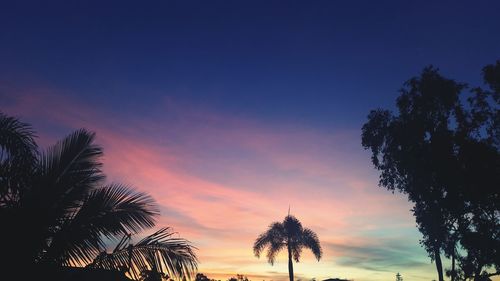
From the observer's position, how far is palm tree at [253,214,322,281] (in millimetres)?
41219

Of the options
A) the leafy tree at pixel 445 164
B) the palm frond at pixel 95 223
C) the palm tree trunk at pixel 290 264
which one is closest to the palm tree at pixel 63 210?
the palm frond at pixel 95 223

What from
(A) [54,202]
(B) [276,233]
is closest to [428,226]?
(B) [276,233]

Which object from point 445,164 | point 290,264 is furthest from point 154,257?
point 290,264

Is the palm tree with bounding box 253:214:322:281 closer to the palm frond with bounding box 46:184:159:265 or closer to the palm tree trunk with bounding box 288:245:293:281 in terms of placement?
the palm tree trunk with bounding box 288:245:293:281

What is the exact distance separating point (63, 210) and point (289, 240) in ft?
116

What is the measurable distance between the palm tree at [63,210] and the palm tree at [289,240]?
3400 cm

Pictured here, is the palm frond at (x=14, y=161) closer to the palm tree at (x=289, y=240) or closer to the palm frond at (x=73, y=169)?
the palm frond at (x=73, y=169)

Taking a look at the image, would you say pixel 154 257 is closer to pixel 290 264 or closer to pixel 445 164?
pixel 445 164

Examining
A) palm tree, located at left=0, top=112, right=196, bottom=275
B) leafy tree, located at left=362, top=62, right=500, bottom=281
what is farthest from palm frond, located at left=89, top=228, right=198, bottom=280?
leafy tree, located at left=362, top=62, right=500, bottom=281

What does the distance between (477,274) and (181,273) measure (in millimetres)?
26174

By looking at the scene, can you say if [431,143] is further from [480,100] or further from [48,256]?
[48,256]

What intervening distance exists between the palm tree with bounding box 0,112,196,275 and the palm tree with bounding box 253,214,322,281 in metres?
34.0

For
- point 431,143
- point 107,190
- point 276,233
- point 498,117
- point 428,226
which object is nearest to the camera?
point 107,190

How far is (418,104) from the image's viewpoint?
27.5 m
